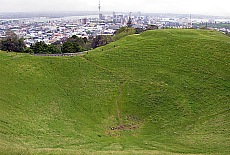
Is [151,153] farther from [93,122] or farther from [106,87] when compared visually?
[106,87]

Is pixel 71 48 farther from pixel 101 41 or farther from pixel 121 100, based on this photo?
pixel 101 41

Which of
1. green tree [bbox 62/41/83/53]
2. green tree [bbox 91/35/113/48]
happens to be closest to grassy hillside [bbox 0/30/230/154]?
green tree [bbox 62/41/83/53]

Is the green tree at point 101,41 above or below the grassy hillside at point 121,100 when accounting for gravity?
above

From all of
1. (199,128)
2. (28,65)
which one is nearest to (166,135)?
(199,128)

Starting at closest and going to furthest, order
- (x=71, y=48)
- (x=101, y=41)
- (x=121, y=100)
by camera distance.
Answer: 1. (x=121, y=100)
2. (x=71, y=48)
3. (x=101, y=41)

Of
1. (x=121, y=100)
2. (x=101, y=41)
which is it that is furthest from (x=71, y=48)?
(x=101, y=41)

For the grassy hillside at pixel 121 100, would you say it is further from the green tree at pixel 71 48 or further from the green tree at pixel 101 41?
the green tree at pixel 101 41

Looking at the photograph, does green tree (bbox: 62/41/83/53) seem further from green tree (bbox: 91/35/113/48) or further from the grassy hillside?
green tree (bbox: 91/35/113/48)

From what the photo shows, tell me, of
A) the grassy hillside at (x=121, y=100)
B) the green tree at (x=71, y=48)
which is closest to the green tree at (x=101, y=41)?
the green tree at (x=71, y=48)
